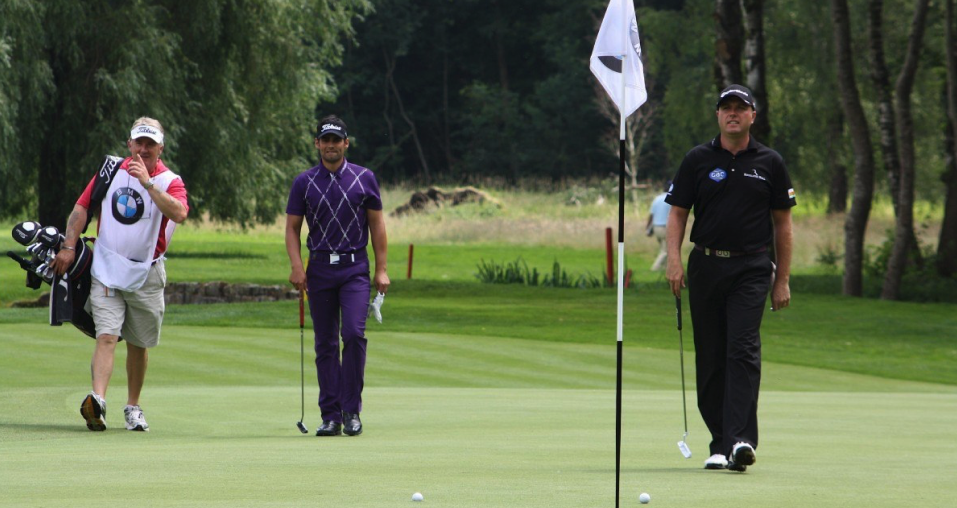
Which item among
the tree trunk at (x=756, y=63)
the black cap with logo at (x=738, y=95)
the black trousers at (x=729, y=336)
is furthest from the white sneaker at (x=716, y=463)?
the tree trunk at (x=756, y=63)

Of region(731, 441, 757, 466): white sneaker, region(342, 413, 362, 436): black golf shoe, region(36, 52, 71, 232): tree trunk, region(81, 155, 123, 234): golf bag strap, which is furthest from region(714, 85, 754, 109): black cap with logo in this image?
region(36, 52, 71, 232): tree trunk

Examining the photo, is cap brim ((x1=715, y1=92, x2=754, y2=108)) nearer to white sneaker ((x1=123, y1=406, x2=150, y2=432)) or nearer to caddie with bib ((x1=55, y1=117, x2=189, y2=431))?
caddie with bib ((x1=55, y1=117, x2=189, y2=431))

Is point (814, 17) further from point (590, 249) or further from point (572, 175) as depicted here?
point (572, 175)

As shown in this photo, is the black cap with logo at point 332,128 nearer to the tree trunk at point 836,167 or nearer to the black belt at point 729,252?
the black belt at point 729,252

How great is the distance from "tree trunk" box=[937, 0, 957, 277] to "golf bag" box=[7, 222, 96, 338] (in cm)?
2309

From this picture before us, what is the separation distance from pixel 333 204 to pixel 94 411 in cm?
195

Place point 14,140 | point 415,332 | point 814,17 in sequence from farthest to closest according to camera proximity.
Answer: point 814,17
point 14,140
point 415,332

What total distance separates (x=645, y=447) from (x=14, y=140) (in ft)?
76.4

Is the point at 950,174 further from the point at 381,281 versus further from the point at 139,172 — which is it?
the point at 139,172

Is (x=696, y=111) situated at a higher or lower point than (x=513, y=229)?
higher

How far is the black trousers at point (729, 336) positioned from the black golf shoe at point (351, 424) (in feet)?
7.86

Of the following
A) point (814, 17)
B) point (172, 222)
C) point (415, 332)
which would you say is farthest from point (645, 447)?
point (814, 17)

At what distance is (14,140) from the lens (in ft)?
96.9

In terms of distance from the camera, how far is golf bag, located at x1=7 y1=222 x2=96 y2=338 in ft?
31.5
